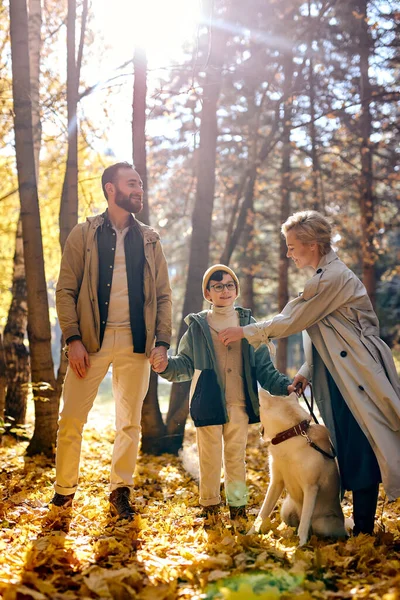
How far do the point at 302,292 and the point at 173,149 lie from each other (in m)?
14.7

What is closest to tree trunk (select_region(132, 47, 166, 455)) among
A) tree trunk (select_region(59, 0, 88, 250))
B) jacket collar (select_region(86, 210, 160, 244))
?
tree trunk (select_region(59, 0, 88, 250))

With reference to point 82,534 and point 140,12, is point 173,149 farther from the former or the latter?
point 82,534

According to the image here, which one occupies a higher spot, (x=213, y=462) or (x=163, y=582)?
(x=213, y=462)

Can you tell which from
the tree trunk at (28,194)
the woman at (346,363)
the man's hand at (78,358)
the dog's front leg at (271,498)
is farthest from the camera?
the tree trunk at (28,194)

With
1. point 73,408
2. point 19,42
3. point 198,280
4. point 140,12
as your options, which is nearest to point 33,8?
point 140,12

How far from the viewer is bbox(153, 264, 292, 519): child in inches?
189

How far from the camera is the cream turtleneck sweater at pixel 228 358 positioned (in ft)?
16.1

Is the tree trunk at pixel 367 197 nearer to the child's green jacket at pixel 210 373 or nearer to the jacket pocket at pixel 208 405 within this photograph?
the child's green jacket at pixel 210 373

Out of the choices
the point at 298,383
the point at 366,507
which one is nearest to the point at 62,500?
the point at 298,383

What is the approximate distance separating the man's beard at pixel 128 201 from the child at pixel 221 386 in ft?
2.81

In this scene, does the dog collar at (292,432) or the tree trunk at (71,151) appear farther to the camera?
the tree trunk at (71,151)

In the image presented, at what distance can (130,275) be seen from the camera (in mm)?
4910

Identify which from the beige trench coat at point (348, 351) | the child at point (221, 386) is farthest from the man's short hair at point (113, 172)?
the beige trench coat at point (348, 351)

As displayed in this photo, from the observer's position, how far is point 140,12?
7914mm
